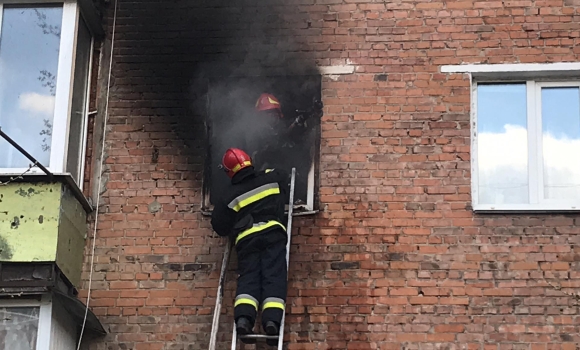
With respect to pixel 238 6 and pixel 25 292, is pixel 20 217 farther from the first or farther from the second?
pixel 238 6

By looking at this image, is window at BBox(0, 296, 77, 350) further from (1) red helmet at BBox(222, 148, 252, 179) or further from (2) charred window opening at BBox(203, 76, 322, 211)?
(1) red helmet at BBox(222, 148, 252, 179)

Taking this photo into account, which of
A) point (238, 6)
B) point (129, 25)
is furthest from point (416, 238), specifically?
point (129, 25)

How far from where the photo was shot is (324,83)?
819 cm

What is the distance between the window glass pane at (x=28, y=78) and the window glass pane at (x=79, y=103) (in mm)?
213

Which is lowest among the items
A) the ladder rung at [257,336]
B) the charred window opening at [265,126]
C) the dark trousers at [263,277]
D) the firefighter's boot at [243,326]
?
the ladder rung at [257,336]

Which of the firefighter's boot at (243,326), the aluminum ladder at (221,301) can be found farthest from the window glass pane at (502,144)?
the firefighter's boot at (243,326)

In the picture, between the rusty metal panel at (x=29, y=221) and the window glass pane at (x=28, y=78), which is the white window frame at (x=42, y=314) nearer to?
the rusty metal panel at (x=29, y=221)

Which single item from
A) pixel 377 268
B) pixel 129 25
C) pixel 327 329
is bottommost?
pixel 327 329

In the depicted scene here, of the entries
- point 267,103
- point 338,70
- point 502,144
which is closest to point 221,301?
point 267,103

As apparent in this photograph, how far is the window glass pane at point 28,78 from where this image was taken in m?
7.65

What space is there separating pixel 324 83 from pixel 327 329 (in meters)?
2.22

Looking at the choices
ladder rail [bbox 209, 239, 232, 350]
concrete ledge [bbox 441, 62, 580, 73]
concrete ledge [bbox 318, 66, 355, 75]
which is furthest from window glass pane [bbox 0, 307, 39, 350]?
concrete ledge [bbox 441, 62, 580, 73]

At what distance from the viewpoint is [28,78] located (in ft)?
25.6

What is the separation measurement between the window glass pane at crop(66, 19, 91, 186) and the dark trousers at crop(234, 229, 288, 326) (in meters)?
1.68
